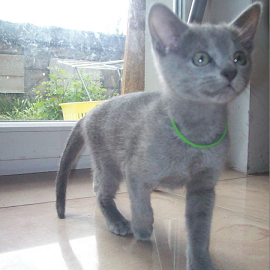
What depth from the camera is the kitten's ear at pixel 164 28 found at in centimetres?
74

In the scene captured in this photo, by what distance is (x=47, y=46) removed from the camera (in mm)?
1580

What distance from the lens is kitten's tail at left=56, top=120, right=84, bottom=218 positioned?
0.99m

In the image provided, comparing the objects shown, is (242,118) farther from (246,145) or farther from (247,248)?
(247,248)

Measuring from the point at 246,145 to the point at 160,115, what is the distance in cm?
87

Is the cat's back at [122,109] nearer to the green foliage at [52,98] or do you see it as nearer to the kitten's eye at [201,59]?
the kitten's eye at [201,59]

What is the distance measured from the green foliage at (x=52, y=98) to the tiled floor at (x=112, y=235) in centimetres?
43

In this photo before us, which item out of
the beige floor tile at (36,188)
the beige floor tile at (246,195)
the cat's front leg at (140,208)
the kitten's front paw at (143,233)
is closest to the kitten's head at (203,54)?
the cat's front leg at (140,208)

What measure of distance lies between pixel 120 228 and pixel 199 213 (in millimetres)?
219

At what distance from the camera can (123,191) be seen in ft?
4.29

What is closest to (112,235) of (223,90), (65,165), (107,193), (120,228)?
(120,228)

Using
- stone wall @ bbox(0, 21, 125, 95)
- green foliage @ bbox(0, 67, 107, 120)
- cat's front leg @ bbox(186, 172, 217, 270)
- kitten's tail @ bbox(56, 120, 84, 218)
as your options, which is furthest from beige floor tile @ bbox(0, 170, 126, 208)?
cat's front leg @ bbox(186, 172, 217, 270)

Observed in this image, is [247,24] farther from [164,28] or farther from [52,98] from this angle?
[52,98]

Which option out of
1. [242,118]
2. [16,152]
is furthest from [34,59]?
[242,118]

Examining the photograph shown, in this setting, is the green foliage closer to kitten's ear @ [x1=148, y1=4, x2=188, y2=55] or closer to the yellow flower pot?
the yellow flower pot
